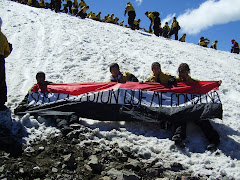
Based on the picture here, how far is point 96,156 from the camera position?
3.28 meters

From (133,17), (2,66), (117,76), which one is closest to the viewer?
(2,66)

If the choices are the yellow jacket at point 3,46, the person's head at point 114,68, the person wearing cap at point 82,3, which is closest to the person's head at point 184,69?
the person's head at point 114,68

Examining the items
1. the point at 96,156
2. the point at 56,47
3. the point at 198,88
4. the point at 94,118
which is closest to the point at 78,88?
the point at 94,118

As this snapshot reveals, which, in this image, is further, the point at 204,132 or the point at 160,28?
the point at 160,28

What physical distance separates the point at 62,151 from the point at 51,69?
4.76 metres

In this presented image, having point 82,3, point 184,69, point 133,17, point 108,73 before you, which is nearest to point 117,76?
point 184,69

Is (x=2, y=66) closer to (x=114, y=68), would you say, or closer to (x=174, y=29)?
(x=114, y=68)

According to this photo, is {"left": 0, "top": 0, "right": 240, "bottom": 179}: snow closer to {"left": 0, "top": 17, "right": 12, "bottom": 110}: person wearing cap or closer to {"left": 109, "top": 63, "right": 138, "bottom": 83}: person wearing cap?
{"left": 0, "top": 17, "right": 12, "bottom": 110}: person wearing cap

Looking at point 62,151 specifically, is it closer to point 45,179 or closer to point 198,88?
point 45,179

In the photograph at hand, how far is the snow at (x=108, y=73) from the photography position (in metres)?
3.58

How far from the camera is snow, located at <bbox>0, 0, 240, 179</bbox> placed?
358cm

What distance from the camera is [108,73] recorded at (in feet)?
24.7

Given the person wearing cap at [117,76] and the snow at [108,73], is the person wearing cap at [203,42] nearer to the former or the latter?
the snow at [108,73]

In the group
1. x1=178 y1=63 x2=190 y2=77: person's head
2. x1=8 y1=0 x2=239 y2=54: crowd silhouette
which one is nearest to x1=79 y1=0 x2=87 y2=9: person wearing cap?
x1=8 y1=0 x2=239 y2=54: crowd silhouette
